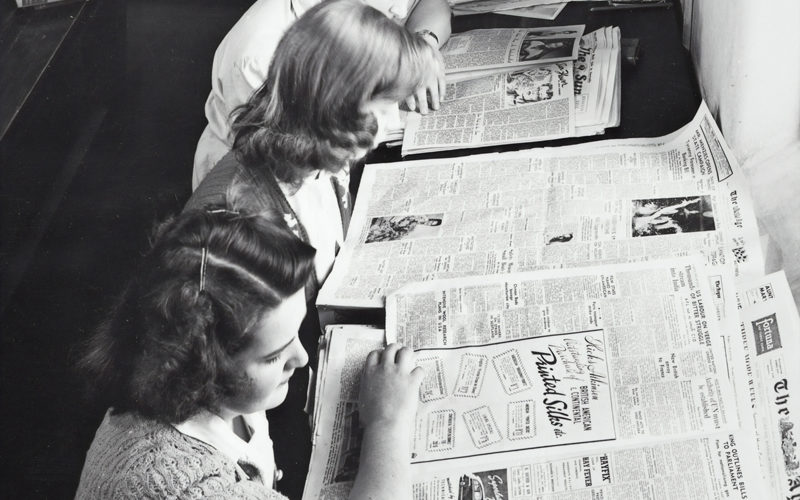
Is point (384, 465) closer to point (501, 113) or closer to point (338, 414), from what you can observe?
point (338, 414)

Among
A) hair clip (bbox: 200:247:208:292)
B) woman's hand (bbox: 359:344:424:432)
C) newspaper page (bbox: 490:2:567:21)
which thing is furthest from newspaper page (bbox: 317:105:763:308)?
newspaper page (bbox: 490:2:567:21)

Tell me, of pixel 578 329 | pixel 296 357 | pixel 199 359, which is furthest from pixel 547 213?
pixel 199 359

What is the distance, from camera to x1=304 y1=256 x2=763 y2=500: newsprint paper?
36.9 inches

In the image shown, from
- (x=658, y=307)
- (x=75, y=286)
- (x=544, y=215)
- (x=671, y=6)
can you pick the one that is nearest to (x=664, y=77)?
(x=671, y=6)

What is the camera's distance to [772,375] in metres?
0.99

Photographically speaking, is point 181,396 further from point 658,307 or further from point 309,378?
point 658,307

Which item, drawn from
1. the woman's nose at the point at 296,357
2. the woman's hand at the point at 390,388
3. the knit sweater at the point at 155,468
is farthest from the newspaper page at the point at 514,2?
the knit sweater at the point at 155,468

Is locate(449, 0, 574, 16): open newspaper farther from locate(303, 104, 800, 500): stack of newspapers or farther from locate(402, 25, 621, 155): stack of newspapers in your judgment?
locate(303, 104, 800, 500): stack of newspapers

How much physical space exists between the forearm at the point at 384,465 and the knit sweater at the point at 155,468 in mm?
92

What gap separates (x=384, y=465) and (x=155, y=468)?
9.3 inches

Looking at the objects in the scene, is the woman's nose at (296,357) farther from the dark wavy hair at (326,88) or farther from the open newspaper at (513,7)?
the open newspaper at (513,7)

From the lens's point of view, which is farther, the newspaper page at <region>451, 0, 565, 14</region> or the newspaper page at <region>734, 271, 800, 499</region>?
the newspaper page at <region>451, 0, 565, 14</region>

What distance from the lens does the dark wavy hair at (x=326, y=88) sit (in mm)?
1189

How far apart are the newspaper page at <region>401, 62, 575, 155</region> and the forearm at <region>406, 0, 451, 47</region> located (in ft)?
0.45
